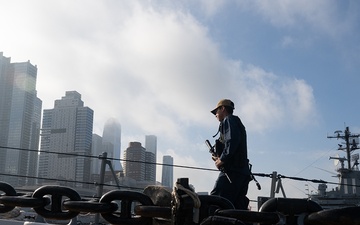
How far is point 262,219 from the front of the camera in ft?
5.89

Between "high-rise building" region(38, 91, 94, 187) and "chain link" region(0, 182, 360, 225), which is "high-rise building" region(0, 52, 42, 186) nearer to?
"high-rise building" region(38, 91, 94, 187)

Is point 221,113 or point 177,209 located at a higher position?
point 221,113

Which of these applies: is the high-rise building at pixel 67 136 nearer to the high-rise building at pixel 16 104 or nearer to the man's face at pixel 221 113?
the high-rise building at pixel 16 104

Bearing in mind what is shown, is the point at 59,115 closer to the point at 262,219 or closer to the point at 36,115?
the point at 36,115

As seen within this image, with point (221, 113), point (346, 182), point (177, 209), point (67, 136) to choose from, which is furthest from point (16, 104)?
point (177, 209)

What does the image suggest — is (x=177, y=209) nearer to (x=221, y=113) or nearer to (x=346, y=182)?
(x=221, y=113)

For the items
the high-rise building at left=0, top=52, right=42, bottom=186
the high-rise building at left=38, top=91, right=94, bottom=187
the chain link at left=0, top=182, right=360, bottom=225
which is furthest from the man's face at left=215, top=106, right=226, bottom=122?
the high-rise building at left=0, top=52, right=42, bottom=186

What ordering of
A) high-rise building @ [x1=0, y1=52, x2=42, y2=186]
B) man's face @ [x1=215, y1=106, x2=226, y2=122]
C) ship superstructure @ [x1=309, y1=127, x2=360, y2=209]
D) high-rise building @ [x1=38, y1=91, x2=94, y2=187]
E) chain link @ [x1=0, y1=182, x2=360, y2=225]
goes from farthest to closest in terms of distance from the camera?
high-rise building @ [x1=0, y1=52, x2=42, y2=186] → high-rise building @ [x1=38, y1=91, x2=94, y2=187] → ship superstructure @ [x1=309, y1=127, x2=360, y2=209] → man's face @ [x1=215, y1=106, x2=226, y2=122] → chain link @ [x1=0, y1=182, x2=360, y2=225]

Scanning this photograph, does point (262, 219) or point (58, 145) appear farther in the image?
point (58, 145)

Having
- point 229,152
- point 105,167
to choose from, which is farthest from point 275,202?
point 105,167

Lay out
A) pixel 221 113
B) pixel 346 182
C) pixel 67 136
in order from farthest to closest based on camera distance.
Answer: pixel 67 136 < pixel 346 182 < pixel 221 113

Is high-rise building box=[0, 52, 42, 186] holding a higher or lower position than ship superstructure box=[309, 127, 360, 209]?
higher

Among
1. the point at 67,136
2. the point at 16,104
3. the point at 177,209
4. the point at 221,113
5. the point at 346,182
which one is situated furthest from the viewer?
the point at 16,104

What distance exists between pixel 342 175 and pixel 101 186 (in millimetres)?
23085
